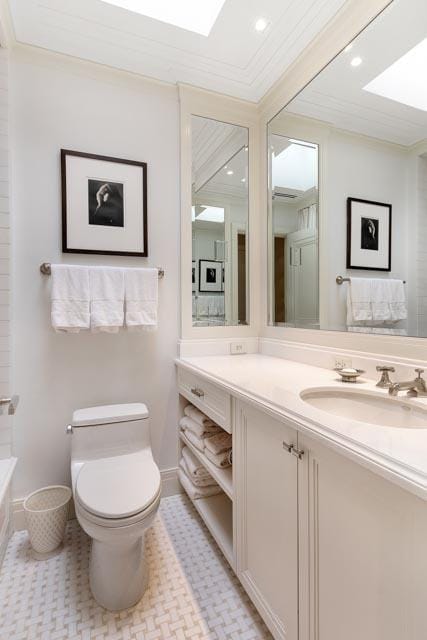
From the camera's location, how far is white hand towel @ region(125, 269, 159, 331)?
1.77 meters

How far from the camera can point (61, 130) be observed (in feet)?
5.66

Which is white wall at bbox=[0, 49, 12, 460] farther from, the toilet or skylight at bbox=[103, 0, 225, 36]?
skylight at bbox=[103, 0, 225, 36]

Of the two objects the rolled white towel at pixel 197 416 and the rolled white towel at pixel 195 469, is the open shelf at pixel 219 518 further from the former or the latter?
the rolled white towel at pixel 197 416

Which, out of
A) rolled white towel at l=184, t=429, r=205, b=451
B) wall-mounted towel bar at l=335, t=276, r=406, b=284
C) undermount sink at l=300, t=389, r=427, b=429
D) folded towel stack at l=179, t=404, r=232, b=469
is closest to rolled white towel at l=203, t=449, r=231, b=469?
folded towel stack at l=179, t=404, r=232, b=469

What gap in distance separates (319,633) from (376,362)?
91 centimetres

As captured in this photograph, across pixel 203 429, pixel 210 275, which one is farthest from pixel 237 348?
pixel 203 429

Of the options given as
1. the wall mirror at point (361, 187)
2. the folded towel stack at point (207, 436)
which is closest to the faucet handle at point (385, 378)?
the wall mirror at point (361, 187)

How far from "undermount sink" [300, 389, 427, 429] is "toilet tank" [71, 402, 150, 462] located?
0.94 metres

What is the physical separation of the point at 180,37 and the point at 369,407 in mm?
1886

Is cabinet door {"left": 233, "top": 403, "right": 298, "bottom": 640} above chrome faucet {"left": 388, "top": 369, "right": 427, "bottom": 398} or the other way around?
the other way around

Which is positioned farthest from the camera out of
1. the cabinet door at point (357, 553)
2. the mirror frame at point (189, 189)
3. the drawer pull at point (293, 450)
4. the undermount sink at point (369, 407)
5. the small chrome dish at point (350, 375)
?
the mirror frame at point (189, 189)

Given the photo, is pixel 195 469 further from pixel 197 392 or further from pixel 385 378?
pixel 385 378

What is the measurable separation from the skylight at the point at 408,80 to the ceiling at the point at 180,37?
426 mm

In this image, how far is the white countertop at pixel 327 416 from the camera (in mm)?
633
